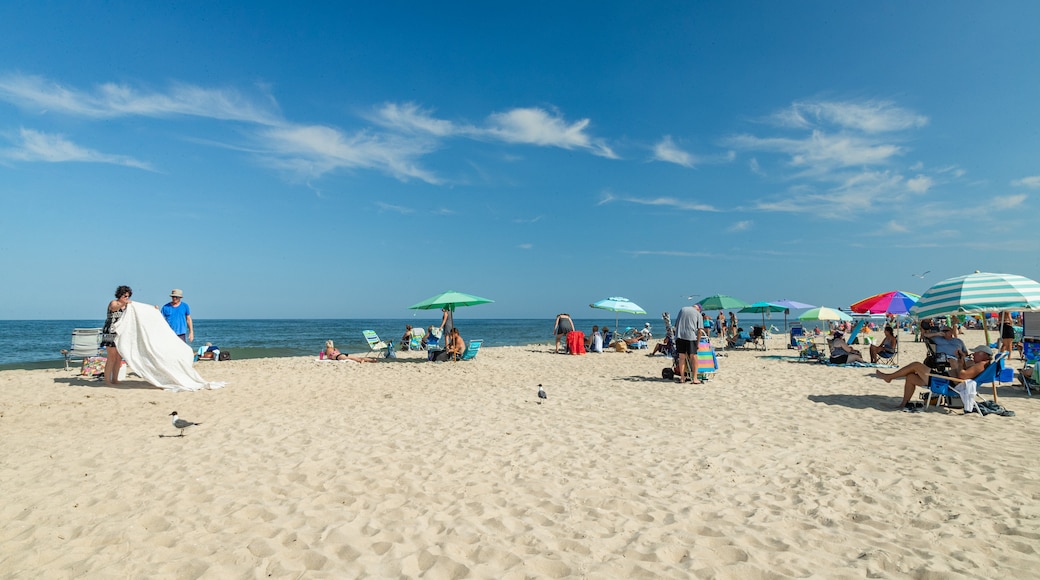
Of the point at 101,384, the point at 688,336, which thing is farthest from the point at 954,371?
the point at 101,384

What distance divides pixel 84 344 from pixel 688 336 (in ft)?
41.6

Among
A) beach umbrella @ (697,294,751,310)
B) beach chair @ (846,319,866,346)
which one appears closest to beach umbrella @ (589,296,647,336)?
beach umbrella @ (697,294,751,310)

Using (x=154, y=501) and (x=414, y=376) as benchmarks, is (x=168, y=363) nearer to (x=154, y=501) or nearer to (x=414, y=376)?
(x=414, y=376)

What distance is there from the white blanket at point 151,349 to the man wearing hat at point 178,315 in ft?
1.96

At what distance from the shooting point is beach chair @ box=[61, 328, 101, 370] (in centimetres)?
1117

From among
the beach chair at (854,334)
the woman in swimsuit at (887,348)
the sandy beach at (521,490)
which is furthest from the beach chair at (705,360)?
the beach chair at (854,334)

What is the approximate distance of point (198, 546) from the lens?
3098 mm

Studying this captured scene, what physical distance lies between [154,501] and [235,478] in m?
0.60

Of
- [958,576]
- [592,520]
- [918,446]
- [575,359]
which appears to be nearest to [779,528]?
[958,576]

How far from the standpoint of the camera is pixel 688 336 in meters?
9.61

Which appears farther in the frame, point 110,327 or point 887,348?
point 887,348

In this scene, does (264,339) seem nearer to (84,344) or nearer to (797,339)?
(84,344)

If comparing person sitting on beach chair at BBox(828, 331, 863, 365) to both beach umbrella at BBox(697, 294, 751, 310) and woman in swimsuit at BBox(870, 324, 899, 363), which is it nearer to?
woman in swimsuit at BBox(870, 324, 899, 363)

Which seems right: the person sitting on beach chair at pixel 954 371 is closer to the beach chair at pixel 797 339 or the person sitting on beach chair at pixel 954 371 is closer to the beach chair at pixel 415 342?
the beach chair at pixel 797 339
